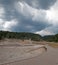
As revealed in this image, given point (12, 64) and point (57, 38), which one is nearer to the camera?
point (12, 64)

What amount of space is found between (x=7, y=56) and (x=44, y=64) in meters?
4.43

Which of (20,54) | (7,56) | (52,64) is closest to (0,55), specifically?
(7,56)

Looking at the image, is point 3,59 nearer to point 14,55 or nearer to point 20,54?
point 14,55

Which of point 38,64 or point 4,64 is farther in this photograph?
point 38,64

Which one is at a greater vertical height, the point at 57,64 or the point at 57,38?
the point at 57,38

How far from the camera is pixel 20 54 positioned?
99.1 ft

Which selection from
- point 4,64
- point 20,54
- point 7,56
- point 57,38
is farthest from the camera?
point 57,38

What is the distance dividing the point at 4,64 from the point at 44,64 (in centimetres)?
430

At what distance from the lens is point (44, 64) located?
2473 centimetres

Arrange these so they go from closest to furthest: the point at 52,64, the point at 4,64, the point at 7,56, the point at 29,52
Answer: the point at 4,64 < the point at 52,64 < the point at 7,56 < the point at 29,52

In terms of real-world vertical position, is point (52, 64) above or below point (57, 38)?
below

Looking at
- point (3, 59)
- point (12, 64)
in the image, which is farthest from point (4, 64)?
point (3, 59)

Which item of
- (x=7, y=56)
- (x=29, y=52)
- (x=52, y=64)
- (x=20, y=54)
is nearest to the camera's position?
(x=52, y=64)

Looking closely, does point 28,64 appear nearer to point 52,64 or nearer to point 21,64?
point 21,64
